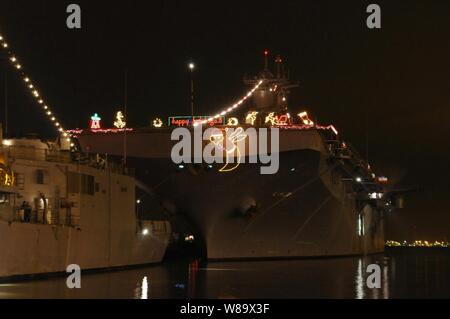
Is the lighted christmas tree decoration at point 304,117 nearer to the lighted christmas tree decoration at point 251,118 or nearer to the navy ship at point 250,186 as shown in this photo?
the navy ship at point 250,186

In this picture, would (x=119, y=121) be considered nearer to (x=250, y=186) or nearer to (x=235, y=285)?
(x=250, y=186)

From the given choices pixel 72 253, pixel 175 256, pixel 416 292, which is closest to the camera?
pixel 416 292

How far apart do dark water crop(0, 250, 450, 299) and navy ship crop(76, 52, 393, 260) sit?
4.98 m

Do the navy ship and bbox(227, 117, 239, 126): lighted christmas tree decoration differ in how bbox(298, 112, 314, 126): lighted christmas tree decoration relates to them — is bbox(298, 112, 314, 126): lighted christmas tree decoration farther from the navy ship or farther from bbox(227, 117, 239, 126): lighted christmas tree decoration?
bbox(227, 117, 239, 126): lighted christmas tree decoration

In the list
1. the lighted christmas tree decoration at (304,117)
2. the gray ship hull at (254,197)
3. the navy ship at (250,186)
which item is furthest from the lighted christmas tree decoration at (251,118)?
the lighted christmas tree decoration at (304,117)

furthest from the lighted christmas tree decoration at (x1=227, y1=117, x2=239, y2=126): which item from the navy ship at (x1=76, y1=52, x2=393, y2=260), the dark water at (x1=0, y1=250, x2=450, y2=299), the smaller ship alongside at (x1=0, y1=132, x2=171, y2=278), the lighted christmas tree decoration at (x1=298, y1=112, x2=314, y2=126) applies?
the dark water at (x1=0, y1=250, x2=450, y2=299)

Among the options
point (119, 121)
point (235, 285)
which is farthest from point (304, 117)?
point (235, 285)

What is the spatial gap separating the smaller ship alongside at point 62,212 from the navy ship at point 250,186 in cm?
244

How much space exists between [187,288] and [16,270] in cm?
654

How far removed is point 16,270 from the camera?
3152 centimetres

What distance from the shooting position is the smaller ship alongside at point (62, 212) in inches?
1266
